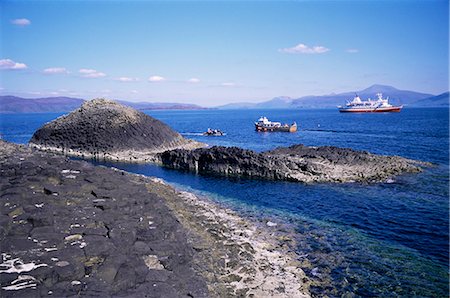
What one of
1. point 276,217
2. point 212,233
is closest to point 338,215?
point 276,217

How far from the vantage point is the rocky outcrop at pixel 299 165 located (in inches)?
1313

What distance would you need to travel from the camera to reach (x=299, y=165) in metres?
35.3

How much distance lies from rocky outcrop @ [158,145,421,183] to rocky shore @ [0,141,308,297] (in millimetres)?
14414

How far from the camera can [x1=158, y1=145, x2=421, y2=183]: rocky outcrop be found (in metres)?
33.3

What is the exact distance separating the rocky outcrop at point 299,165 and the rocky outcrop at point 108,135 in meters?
10.8

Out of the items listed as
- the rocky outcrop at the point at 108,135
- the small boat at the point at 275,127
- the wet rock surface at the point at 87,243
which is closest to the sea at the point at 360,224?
the wet rock surface at the point at 87,243

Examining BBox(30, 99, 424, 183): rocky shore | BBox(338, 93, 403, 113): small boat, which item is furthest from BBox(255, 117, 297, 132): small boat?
BBox(338, 93, 403, 113): small boat

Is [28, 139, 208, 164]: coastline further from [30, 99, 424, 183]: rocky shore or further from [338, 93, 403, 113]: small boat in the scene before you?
[338, 93, 403, 113]: small boat

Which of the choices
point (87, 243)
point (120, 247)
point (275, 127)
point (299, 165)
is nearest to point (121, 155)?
point (299, 165)

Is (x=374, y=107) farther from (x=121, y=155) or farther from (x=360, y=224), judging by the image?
(x=360, y=224)

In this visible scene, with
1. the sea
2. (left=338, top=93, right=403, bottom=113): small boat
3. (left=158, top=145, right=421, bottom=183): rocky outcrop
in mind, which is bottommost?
the sea

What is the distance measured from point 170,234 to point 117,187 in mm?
7517

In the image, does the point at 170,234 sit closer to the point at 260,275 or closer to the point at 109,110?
the point at 260,275

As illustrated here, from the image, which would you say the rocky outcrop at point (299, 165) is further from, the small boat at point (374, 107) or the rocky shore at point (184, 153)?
the small boat at point (374, 107)
